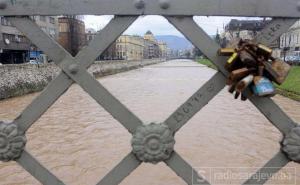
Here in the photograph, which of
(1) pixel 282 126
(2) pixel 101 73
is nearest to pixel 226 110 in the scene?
(1) pixel 282 126

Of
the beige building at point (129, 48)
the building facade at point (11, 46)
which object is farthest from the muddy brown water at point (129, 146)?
the beige building at point (129, 48)

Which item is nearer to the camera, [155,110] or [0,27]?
[155,110]

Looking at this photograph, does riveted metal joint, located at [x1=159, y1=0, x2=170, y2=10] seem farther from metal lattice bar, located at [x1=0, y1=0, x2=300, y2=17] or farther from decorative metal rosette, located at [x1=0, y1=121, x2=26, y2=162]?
decorative metal rosette, located at [x1=0, y1=121, x2=26, y2=162]

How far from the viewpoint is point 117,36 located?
1.75 metres

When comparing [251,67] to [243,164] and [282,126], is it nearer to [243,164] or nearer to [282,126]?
[282,126]

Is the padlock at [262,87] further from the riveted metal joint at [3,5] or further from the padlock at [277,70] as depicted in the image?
the riveted metal joint at [3,5]

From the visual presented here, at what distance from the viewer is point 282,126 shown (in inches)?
70.0

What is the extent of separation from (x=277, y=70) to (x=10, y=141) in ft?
4.05

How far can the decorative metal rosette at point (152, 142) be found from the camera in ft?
5.71

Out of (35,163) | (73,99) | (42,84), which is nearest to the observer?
(35,163)

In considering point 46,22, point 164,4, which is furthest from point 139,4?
point 46,22

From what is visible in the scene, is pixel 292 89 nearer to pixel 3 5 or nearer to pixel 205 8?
pixel 205 8

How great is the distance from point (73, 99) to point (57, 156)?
37.1 ft

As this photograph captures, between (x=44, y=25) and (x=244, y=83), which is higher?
(x=44, y=25)
